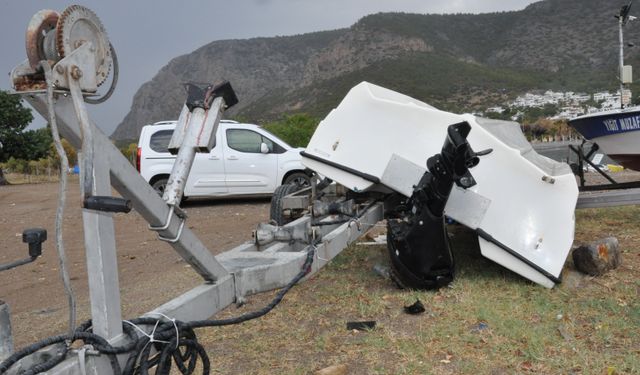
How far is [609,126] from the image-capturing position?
7.39 metres

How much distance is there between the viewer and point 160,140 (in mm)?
11195

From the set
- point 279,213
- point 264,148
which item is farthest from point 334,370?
point 264,148

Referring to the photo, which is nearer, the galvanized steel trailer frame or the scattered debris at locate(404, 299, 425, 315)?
the galvanized steel trailer frame

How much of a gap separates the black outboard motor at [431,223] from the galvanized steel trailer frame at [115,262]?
1.04m

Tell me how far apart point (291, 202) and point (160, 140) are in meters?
5.62

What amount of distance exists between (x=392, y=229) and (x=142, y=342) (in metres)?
2.46

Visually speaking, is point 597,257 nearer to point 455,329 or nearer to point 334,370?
point 455,329

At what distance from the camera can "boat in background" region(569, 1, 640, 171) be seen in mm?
7082

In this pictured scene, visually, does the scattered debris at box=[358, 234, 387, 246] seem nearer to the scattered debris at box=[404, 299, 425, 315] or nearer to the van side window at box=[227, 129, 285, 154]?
the scattered debris at box=[404, 299, 425, 315]

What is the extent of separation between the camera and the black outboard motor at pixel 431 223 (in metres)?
3.80

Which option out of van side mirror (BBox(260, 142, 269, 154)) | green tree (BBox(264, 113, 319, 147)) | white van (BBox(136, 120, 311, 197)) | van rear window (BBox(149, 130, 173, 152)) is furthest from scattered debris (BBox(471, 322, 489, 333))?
green tree (BBox(264, 113, 319, 147))

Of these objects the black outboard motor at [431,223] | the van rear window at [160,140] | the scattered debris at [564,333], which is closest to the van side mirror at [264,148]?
the van rear window at [160,140]

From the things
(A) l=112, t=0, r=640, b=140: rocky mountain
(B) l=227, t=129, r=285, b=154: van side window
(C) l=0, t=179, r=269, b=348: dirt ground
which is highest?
(A) l=112, t=0, r=640, b=140: rocky mountain

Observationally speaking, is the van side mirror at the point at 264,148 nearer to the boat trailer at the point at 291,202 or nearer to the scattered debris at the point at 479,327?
the boat trailer at the point at 291,202
